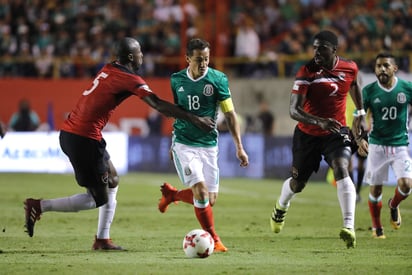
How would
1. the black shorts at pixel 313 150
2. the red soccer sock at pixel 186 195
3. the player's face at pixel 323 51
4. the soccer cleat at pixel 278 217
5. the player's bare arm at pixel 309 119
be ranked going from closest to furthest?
the player's bare arm at pixel 309 119 < the player's face at pixel 323 51 < the black shorts at pixel 313 150 < the red soccer sock at pixel 186 195 < the soccer cleat at pixel 278 217

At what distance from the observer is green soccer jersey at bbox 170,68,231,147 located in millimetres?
10734

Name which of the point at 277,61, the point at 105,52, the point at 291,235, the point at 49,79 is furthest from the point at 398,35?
the point at 291,235

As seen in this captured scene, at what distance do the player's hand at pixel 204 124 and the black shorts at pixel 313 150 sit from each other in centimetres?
187

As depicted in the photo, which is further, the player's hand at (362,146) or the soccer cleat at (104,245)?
the player's hand at (362,146)

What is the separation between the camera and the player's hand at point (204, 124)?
986 cm

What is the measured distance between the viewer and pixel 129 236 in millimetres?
12453

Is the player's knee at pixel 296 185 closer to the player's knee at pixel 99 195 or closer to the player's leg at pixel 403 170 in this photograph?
the player's leg at pixel 403 170

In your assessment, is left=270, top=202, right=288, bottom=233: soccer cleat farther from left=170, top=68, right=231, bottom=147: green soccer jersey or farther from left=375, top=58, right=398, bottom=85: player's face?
left=375, top=58, right=398, bottom=85: player's face

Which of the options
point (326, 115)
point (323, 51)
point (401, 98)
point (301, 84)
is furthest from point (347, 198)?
point (401, 98)

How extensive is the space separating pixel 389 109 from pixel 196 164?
332 cm

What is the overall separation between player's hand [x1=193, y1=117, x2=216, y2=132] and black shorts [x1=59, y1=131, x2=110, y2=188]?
123cm

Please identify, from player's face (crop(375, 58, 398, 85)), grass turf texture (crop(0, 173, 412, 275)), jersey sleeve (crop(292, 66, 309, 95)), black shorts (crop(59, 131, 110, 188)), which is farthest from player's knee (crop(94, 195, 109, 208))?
player's face (crop(375, 58, 398, 85))

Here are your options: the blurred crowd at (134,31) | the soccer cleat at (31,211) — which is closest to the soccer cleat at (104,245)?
the soccer cleat at (31,211)

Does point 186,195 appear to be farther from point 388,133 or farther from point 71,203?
point 388,133
